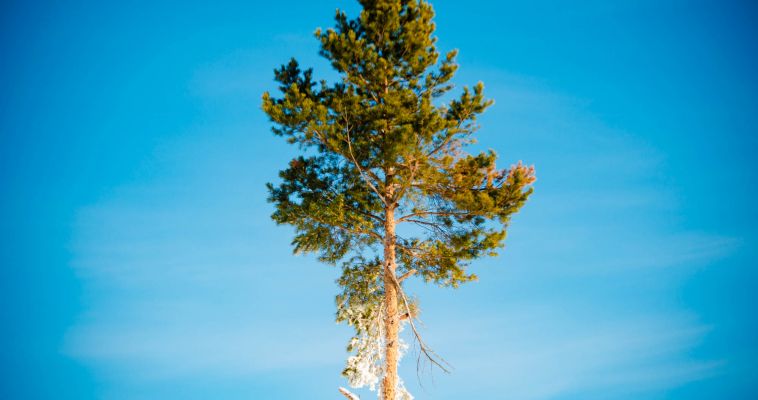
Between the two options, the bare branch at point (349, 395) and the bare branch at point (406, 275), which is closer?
the bare branch at point (349, 395)

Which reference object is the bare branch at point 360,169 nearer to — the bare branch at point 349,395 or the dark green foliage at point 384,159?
the dark green foliage at point 384,159

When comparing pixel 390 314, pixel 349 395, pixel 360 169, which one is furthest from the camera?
pixel 360 169

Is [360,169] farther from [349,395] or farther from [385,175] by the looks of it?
[349,395]

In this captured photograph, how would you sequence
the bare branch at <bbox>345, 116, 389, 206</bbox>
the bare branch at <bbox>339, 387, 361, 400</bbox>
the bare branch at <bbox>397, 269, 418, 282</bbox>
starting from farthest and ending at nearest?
the bare branch at <bbox>397, 269, 418, 282</bbox> < the bare branch at <bbox>345, 116, 389, 206</bbox> < the bare branch at <bbox>339, 387, 361, 400</bbox>

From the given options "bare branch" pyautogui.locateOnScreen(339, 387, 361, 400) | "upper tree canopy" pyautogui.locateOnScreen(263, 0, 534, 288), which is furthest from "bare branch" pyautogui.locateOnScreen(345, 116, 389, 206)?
"bare branch" pyautogui.locateOnScreen(339, 387, 361, 400)

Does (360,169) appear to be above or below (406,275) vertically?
above

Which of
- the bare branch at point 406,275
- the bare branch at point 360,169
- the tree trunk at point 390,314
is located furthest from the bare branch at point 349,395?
the bare branch at point 360,169

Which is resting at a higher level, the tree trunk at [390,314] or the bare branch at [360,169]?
the bare branch at [360,169]

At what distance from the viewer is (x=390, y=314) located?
1088 centimetres

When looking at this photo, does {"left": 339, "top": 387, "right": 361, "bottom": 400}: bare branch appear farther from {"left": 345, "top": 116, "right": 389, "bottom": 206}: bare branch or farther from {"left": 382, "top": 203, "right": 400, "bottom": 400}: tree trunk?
{"left": 345, "top": 116, "right": 389, "bottom": 206}: bare branch

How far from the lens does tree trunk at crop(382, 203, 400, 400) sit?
1034cm

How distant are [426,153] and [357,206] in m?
2.39

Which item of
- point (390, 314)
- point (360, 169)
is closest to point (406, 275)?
point (390, 314)

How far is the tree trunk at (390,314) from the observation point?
10.3 metres
